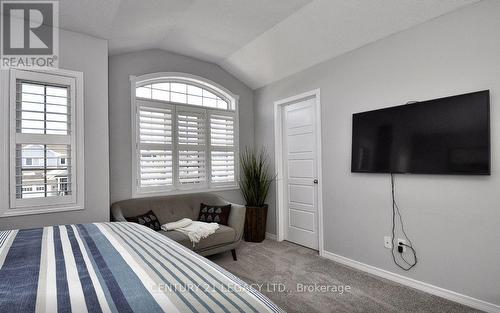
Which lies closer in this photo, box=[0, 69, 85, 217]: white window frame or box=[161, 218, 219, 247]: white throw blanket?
box=[0, 69, 85, 217]: white window frame

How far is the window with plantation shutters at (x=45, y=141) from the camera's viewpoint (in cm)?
244

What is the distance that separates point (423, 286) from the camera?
2.45m

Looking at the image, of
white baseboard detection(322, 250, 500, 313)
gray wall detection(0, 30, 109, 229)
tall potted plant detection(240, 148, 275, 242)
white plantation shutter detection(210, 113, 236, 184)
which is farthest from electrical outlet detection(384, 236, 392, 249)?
gray wall detection(0, 30, 109, 229)

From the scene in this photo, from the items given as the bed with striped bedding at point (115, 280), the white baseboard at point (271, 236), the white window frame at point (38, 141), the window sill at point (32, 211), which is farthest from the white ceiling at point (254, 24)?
the white baseboard at point (271, 236)

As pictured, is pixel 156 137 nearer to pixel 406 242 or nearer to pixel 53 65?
pixel 53 65

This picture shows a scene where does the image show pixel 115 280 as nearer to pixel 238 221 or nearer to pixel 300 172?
pixel 238 221

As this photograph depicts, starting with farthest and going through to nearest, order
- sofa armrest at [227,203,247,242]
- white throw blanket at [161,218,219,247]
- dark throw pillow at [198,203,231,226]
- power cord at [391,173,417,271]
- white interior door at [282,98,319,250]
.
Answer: white interior door at [282,98,319,250]
dark throw pillow at [198,203,231,226]
sofa armrest at [227,203,247,242]
white throw blanket at [161,218,219,247]
power cord at [391,173,417,271]

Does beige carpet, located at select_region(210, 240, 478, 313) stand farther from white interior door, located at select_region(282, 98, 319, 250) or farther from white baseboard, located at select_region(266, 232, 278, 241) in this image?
white baseboard, located at select_region(266, 232, 278, 241)

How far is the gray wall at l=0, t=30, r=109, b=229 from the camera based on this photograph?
2701mm

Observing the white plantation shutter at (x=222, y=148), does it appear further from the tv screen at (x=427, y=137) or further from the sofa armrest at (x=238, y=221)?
the tv screen at (x=427, y=137)

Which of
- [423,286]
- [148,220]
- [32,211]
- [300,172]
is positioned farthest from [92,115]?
[423,286]

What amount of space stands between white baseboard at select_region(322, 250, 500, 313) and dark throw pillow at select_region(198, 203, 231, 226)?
1.48 metres

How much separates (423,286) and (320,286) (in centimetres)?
96

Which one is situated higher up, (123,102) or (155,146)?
(123,102)
